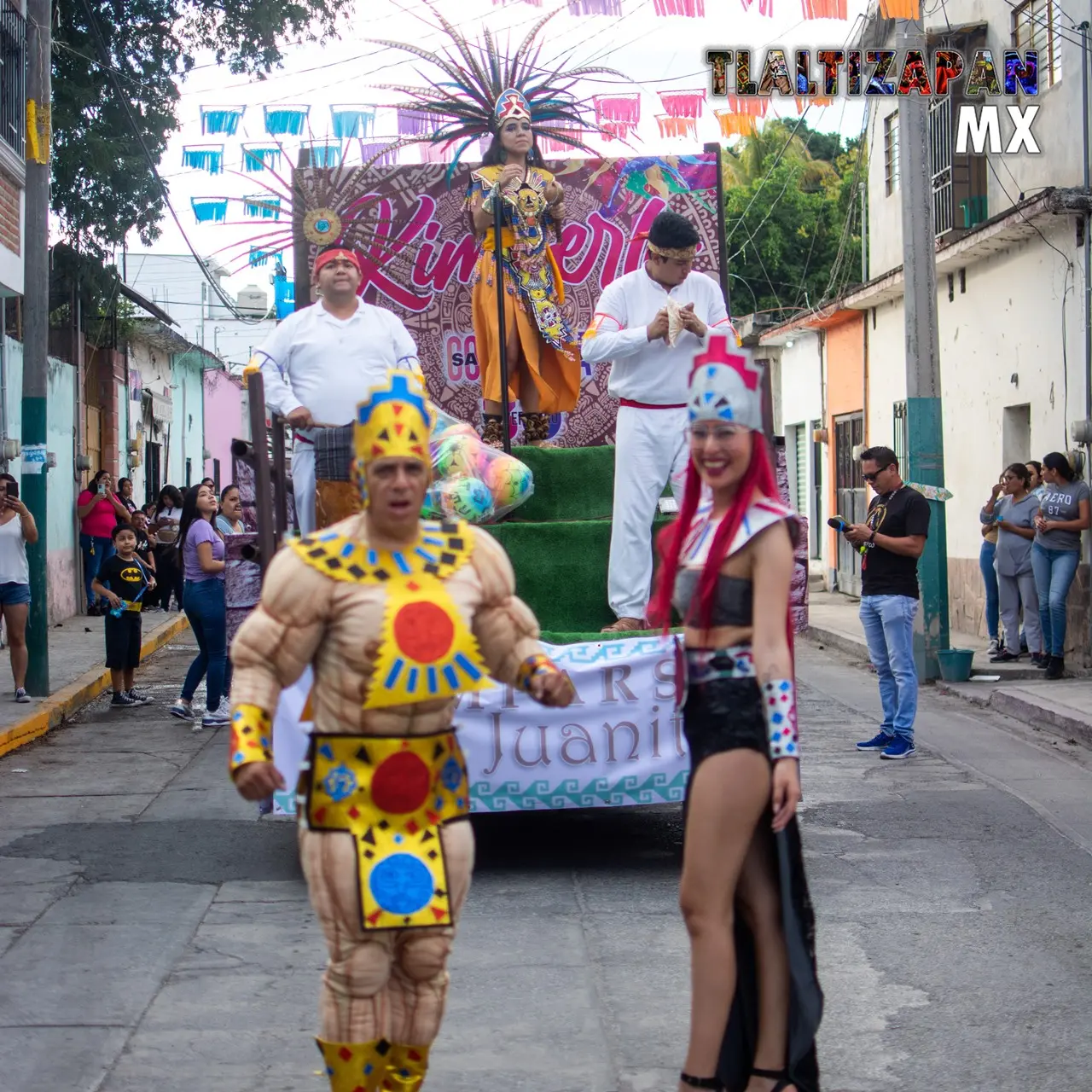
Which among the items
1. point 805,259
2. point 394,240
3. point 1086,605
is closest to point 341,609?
Answer: point 394,240

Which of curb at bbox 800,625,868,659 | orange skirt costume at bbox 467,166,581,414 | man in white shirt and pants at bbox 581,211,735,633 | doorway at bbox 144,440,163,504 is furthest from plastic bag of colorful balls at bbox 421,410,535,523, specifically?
doorway at bbox 144,440,163,504

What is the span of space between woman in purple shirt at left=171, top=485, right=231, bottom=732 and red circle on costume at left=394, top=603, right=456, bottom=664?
8394 millimetres

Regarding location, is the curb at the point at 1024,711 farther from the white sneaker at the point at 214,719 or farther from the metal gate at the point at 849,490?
the metal gate at the point at 849,490

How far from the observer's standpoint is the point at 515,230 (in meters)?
9.23

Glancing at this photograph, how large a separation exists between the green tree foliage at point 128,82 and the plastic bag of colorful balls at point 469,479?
14567 mm

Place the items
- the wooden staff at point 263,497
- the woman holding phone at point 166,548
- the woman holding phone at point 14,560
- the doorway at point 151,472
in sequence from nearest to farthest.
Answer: the wooden staff at point 263,497 < the woman holding phone at point 14,560 < the woman holding phone at point 166,548 < the doorway at point 151,472

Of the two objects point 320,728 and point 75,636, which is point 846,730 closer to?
point 320,728

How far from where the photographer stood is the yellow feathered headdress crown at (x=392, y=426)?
406 cm

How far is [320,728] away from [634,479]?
4025 millimetres

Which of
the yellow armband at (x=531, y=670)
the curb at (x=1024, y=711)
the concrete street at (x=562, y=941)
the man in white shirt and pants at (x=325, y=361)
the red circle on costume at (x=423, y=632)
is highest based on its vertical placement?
the man in white shirt and pants at (x=325, y=361)

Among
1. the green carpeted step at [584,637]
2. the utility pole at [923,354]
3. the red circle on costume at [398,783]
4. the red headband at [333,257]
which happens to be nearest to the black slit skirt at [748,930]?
the red circle on costume at [398,783]

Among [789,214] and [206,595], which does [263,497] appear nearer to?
[206,595]

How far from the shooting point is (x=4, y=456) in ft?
56.9

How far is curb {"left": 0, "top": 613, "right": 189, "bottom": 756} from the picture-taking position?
39.2ft
